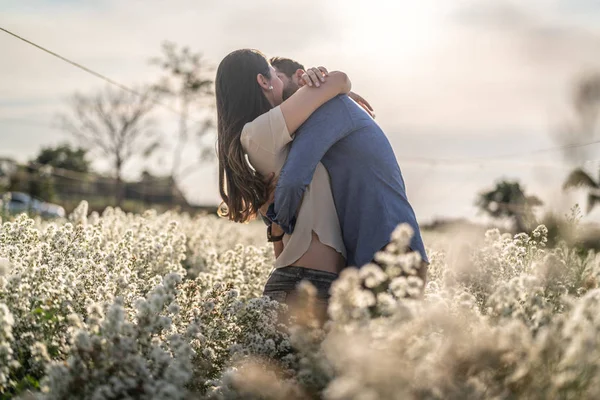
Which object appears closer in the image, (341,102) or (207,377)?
(207,377)

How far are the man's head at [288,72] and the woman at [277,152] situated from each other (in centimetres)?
29

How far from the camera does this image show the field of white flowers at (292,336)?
2.32 metres

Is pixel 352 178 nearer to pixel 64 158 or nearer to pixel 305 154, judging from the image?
pixel 305 154

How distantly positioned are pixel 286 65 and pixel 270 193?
101cm

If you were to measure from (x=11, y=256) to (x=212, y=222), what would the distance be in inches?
348

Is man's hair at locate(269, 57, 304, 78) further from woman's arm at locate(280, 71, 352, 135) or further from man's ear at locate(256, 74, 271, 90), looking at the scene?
woman's arm at locate(280, 71, 352, 135)

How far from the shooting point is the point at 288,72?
4.98 meters

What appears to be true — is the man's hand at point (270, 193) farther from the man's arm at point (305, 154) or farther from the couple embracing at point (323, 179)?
the man's arm at point (305, 154)

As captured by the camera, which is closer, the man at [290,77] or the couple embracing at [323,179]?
the couple embracing at [323,179]

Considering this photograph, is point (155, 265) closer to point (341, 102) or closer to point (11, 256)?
point (11, 256)

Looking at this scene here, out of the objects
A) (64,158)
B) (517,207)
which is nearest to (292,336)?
(517,207)

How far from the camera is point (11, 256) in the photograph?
436cm

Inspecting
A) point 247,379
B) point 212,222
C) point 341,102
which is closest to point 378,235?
point 341,102

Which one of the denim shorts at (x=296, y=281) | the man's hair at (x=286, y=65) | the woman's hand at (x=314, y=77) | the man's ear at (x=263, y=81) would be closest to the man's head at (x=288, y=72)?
the man's hair at (x=286, y=65)
